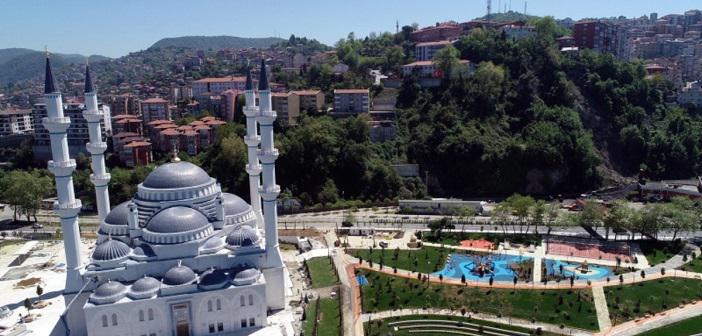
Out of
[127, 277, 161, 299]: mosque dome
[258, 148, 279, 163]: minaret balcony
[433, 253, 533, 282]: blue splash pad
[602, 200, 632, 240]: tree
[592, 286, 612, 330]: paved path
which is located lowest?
[592, 286, 612, 330]: paved path

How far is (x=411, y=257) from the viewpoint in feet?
131

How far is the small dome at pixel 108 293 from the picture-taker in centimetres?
2715

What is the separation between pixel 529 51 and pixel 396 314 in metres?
61.6

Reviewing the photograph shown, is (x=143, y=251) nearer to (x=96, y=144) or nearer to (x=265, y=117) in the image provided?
(x=96, y=144)

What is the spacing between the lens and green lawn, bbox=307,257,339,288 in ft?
117

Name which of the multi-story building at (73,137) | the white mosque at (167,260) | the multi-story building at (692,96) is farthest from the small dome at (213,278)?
the multi-story building at (692,96)

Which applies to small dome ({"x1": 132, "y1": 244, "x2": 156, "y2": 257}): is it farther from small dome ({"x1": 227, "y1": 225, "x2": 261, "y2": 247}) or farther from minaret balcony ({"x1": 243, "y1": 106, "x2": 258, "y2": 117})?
minaret balcony ({"x1": 243, "y1": 106, "x2": 258, "y2": 117})

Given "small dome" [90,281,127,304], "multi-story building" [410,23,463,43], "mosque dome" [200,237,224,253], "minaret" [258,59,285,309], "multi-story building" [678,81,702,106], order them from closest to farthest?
"small dome" [90,281,127,304]
"mosque dome" [200,237,224,253]
"minaret" [258,59,285,309]
"multi-story building" [678,81,702,106]
"multi-story building" [410,23,463,43]

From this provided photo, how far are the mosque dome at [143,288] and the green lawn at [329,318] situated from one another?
9.45m

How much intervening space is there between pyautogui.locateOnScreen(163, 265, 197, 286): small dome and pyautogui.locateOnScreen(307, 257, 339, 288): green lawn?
931 cm

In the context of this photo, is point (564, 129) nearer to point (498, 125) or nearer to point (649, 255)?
point (498, 125)

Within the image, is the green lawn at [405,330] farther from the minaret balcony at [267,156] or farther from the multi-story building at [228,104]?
the multi-story building at [228,104]

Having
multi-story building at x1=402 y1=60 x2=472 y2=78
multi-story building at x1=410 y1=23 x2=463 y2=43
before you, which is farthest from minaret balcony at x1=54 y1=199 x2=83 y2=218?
multi-story building at x1=410 y1=23 x2=463 y2=43

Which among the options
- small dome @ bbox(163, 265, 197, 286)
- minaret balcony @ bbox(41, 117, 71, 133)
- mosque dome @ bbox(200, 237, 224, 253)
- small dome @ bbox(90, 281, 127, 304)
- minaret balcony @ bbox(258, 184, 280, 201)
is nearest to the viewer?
small dome @ bbox(90, 281, 127, 304)
